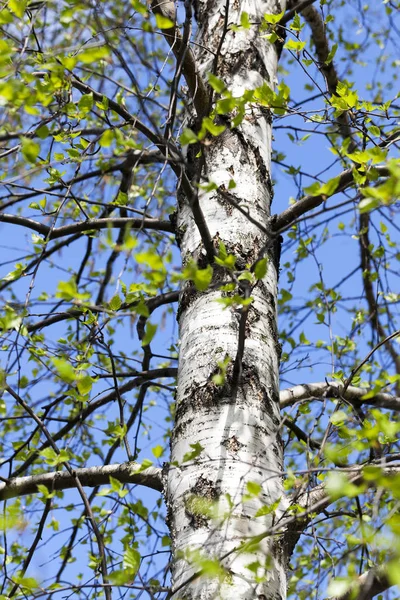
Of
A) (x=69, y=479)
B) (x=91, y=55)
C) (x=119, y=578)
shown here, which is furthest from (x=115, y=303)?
(x=119, y=578)

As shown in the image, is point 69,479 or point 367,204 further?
point 69,479

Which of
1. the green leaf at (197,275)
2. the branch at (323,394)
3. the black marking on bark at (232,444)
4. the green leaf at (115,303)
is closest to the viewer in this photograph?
the green leaf at (197,275)

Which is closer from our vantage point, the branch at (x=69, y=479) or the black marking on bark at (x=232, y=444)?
the black marking on bark at (x=232, y=444)

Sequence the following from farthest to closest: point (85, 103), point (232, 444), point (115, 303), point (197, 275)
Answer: point (115, 303) → point (85, 103) → point (232, 444) → point (197, 275)

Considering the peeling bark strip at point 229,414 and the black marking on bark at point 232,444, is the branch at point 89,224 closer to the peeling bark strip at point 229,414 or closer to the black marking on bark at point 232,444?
the peeling bark strip at point 229,414

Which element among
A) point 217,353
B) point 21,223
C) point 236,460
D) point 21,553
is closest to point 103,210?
point 21,223

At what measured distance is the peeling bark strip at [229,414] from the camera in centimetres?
138

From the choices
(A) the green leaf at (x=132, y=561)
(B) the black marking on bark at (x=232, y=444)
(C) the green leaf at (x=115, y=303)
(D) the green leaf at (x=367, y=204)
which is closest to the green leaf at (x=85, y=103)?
(C) the green leaf at (x=115, y=303)

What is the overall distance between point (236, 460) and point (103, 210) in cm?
231

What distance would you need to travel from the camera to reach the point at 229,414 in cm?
161

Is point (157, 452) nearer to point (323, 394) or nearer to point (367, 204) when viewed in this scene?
point (367, 204)

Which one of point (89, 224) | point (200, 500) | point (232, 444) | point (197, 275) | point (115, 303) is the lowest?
point (200, 500)

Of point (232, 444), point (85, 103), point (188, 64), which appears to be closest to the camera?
point (232, 444)

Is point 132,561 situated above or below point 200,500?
below
